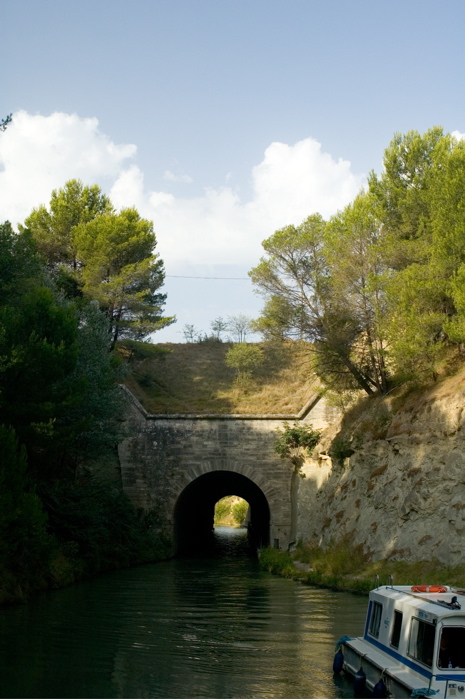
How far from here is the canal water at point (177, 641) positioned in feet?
31.5

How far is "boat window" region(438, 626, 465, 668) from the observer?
8242 millimetres

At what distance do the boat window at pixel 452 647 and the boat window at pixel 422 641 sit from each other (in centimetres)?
15

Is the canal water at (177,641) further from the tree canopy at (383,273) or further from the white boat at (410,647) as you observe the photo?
the tree canopy at (383,273)

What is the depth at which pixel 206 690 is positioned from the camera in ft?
31.0

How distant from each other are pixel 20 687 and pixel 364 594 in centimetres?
1149

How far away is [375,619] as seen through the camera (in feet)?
35.3

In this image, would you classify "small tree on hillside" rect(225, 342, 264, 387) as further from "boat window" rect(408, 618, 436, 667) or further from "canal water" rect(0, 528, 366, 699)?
"boat window" rect(408, 618, 436, 667)

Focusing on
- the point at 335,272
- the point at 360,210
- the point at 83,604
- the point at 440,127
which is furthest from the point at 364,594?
the point at 440,127

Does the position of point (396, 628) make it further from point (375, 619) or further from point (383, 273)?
point (383, 273)

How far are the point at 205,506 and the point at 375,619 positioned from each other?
3379 cm

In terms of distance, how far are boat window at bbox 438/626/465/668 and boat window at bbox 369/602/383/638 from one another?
2.25 metres

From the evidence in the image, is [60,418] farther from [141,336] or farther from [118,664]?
[141,336]

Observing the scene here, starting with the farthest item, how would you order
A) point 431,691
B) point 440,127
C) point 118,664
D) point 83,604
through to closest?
point 440,127 < point 83,604 < point 118,664 < point 431,691

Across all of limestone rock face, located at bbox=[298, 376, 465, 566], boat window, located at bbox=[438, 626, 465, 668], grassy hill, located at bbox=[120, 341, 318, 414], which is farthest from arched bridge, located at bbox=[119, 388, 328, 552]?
boat window, located at bbox=[438, 626, 465, 668]
